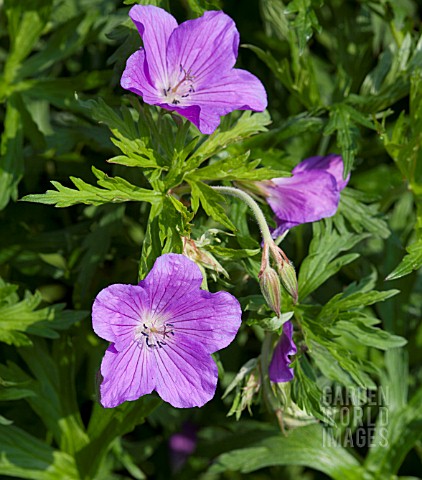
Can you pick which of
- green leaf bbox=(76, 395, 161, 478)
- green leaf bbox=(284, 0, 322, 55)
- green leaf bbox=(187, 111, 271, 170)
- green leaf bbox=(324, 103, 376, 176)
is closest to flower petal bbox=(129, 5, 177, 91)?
green leaf bbox=(187, 111, 271, 170)

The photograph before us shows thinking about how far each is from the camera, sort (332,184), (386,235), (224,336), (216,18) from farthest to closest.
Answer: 1. (386,235)
2. (332,184)
3. (216,18)
4. (224,336)

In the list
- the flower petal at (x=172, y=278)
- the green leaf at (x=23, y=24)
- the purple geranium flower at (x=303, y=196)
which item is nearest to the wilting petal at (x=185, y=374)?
the flower petal at (x=172, y=278)

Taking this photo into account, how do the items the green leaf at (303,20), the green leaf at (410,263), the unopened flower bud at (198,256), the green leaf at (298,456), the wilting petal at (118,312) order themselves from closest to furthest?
the wilting petal at (118,312)
the unopened flower bud at (198,256)
the green leaf at (410,263)
the green leaf at (303,20)
the green leaf at (298,456)

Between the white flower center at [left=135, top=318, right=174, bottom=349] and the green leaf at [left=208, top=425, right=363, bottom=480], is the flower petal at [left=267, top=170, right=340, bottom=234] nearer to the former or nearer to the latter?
the white flower center at [left=135, top=318, right=174, bottom=349]

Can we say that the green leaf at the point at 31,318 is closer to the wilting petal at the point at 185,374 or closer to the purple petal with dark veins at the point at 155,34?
the wilting petal at the point at 185,374

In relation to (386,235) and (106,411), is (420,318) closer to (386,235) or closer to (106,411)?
(386,235)

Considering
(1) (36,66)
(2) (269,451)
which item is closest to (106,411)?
(2) (269,451)

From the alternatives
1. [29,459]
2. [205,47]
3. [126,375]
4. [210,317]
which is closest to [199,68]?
[205,47]
